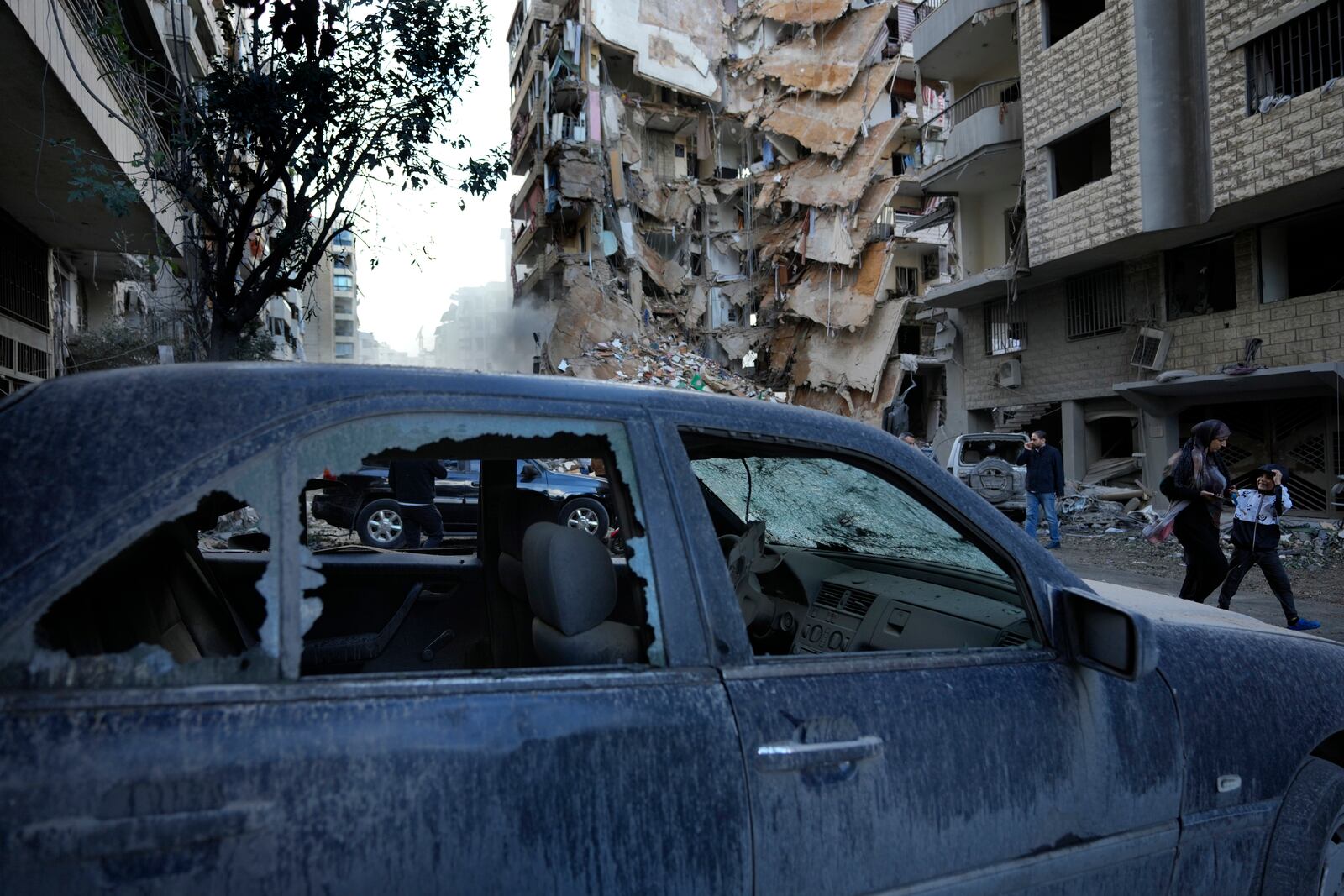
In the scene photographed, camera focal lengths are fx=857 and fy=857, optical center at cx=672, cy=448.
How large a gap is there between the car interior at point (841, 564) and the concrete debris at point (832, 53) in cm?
3574

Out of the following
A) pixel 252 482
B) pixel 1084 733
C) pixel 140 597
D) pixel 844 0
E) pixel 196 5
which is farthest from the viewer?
pixel 844 0

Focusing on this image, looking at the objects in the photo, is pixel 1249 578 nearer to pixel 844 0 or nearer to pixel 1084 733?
pixel 1084 733

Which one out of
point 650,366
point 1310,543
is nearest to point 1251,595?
point 1310,543

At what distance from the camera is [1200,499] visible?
6.60 metres

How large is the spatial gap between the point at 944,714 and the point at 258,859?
1.19 m

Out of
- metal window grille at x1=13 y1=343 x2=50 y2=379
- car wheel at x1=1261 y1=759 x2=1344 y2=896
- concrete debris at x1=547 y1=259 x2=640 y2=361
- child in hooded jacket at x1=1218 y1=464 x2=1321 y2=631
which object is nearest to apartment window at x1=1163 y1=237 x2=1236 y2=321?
child in hooded jacket at x1=1218 y1=464 x2=1321 y2=631

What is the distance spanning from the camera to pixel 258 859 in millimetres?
1089

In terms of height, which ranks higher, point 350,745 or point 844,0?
point 844,0

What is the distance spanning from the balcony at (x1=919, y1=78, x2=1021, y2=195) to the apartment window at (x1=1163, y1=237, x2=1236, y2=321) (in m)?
4.68

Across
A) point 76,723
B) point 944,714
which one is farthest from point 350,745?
point 944,714

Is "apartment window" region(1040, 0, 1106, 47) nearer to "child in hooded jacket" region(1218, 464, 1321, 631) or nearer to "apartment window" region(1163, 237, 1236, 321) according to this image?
"apartment window" region(1163, 237, 1236, 321)

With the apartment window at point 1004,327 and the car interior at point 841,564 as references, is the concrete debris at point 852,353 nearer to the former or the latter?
the apartment window at point 1004,327

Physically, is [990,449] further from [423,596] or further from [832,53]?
[832,53]

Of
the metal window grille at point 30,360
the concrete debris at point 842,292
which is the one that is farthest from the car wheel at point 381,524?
the concrete debris at point 842,292
